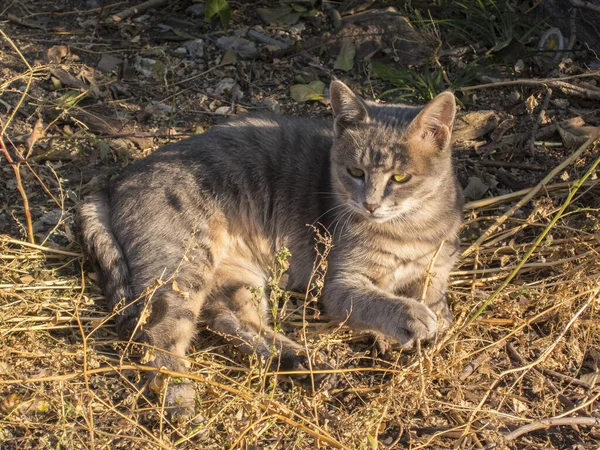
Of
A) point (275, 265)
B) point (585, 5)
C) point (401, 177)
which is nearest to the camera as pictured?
point (275, 265)

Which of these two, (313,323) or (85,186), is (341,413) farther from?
(85,186)

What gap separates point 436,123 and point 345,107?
0.47 meters

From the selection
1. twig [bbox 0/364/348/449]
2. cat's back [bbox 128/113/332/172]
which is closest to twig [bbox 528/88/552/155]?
cat's back [bbox 128/113/332/172]

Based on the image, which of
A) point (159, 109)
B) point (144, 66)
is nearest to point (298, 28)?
point (144, 66)

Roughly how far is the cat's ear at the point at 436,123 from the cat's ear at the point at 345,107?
0.94 ft

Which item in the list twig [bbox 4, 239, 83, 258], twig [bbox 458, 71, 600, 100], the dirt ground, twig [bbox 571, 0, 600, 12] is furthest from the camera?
twig [bbox 571, 0, 600, 12]

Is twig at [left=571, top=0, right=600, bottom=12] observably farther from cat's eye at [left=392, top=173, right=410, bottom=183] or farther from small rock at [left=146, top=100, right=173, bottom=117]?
small rock at [left=146, top=100, right=173, bottom=117]

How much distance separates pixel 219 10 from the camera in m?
5.68

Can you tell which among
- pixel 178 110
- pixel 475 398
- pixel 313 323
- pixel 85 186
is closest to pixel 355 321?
pixel 313 323

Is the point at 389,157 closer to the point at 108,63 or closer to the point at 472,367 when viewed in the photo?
the point at 472,367

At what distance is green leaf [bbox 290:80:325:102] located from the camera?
5363 millimetres

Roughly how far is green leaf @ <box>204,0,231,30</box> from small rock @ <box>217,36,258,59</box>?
145mm

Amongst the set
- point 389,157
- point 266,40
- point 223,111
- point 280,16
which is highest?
point 389,157

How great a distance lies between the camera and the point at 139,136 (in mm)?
4859
